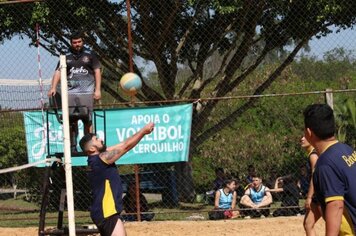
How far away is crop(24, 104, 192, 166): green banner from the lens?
12398 millimetres

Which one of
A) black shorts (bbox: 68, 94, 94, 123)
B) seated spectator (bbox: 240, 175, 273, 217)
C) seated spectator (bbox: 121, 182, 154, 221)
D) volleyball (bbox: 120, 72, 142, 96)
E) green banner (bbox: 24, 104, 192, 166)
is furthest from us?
seated spectator (bbox: 240, 175, 273, 217)

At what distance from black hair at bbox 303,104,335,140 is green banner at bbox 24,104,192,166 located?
25.7 feet

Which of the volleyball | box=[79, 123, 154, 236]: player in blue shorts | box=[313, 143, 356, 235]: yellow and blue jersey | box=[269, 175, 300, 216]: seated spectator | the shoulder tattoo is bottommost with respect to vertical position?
box=[269, 175, 300, 216]: seated spectator

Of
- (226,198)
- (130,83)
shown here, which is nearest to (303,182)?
(226,198)

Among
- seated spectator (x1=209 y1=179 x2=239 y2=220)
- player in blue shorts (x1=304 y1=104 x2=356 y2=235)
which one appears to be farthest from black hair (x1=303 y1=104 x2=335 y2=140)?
seated spectator (x1=209 y1=179 x2=239 y2=220)

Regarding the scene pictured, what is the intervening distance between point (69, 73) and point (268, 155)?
13050 millimetres

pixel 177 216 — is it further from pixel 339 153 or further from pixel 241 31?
pixel 339 153

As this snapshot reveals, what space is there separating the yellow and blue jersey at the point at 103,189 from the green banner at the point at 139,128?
439 cm

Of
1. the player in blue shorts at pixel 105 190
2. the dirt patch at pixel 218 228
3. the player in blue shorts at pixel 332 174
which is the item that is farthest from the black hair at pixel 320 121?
the dirt patch at pixel 218 228

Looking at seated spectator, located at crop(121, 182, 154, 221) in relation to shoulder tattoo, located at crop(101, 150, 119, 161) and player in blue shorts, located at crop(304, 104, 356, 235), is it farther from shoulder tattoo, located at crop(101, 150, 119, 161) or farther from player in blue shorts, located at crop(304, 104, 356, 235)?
player in blue shorts, located at crop(304, 104, 356, 235)

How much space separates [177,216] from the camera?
1384 centimetres

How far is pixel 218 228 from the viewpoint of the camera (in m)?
11.9

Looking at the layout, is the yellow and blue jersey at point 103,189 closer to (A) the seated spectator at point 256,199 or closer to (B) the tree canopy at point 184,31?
(A) the seated spectator at point 256,199

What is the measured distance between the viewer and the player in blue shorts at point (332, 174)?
4.44 meters
